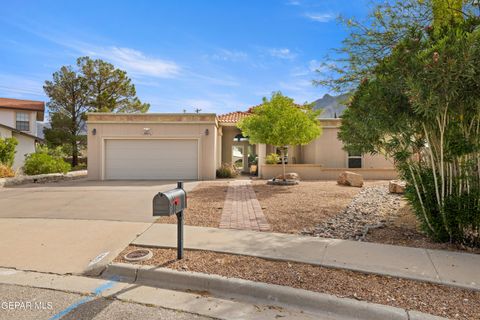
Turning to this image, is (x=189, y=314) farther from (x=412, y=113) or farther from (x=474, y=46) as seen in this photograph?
(x=474, y=46)

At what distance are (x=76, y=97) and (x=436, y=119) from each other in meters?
29.8

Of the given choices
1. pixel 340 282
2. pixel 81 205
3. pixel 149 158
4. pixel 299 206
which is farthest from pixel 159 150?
pixel 340 282

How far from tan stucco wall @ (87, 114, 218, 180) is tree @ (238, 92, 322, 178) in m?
3.47

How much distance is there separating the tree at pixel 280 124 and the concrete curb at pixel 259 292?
32.9ft

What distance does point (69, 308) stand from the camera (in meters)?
3.24

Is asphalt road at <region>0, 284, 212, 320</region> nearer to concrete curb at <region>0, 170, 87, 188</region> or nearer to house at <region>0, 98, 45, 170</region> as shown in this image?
concrete curb at <region>0, 170, 87, 188</region>

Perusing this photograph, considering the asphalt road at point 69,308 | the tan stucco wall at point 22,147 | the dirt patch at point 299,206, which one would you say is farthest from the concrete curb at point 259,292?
the tan stucco wall at point 22,147

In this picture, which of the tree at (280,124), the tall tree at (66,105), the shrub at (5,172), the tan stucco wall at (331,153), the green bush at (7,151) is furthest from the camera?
the tall tree at (66,105)

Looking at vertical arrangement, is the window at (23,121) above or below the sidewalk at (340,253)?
above

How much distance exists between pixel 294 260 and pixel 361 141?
127 inches

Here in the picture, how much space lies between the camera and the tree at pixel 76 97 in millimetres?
27406

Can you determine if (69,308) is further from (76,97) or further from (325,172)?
(76,97)

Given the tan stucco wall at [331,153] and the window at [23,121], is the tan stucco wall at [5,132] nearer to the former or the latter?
the window at [23,121]

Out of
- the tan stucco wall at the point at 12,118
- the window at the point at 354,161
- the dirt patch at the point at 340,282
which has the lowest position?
the dirt patch at the point at 340,282
